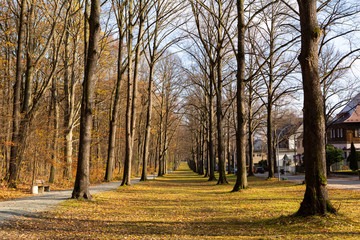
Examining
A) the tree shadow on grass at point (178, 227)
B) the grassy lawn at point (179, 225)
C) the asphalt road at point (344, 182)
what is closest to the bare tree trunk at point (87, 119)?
the grassy lawn at point (179, 225)

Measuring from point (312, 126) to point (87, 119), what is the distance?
793cm

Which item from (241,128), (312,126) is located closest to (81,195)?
(312,126)

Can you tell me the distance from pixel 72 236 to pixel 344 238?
211 inches

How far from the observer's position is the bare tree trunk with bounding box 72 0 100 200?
1167 centimetres

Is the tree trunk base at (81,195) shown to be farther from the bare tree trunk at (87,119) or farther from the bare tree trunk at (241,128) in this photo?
the bare tree trunk at (241,128)

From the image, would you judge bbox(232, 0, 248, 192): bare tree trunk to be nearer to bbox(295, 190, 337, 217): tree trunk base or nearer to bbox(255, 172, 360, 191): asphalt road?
bbox(255, 172, 360, 191): asphalt road

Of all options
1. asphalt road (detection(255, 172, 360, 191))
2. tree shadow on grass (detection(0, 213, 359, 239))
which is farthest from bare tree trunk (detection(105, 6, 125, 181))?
asphalt road (detection(255, 172, 360, 191))

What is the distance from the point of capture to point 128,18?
2083cm

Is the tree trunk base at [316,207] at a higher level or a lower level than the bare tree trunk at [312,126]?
lower

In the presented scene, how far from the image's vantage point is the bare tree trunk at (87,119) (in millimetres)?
11672

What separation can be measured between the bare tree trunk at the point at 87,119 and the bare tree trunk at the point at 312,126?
749cm

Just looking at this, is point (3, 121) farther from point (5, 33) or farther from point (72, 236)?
point (72, 236)

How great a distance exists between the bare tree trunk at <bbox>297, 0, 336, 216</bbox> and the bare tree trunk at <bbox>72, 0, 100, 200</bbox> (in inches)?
295

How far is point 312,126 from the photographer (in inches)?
302
